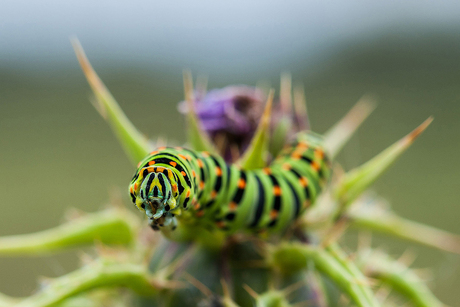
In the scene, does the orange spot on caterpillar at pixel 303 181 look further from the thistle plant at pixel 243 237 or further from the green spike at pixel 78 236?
the green spike at pixel 78 236

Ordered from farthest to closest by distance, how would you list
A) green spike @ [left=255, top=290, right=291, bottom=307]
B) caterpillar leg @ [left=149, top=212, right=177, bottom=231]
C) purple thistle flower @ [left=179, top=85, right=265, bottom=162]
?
purple thistle flower @ [left=179, top=85, right=265, bottom=162]
green spike @ [left=255, top=290, right=291, bottom=307]
caterpillar leg @ [left=149, top=212, right=177, bottom=231]

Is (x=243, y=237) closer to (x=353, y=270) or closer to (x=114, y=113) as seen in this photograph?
(x=353, y=270)

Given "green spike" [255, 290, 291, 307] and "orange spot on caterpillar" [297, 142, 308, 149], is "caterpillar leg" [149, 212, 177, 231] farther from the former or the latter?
"orange spot on caterpillar" [297, 142, 308, 149]

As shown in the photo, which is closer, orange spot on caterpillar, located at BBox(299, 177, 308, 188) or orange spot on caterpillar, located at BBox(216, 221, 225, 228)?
orange spot on caterpillar, located at BBox(216, 221, 225, 228)

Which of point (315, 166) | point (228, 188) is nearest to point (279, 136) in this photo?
point (315, 166)

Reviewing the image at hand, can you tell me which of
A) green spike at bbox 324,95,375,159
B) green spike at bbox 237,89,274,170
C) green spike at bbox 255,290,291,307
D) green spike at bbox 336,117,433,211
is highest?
green spike at bbox 324,95,375,159

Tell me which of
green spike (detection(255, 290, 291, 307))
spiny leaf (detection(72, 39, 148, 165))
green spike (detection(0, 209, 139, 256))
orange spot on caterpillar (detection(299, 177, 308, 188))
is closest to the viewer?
green spike (detection(255, 290, 291, 307))

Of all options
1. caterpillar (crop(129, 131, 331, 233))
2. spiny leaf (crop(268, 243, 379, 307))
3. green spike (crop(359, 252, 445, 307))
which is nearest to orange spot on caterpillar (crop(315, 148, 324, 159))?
caterpillar (crop(129, 131, 331, 233))
